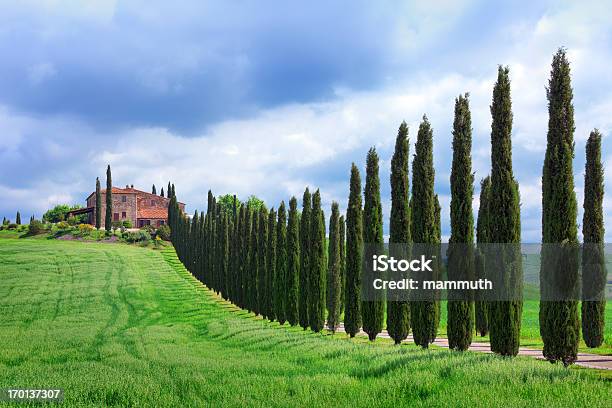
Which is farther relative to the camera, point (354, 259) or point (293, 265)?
point (293, 265)

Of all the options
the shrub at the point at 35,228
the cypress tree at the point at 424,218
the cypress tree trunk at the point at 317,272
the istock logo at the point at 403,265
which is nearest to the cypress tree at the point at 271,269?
the cypress tree trunk at the point at 317,272

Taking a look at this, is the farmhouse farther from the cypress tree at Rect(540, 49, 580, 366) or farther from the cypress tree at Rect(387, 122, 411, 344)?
the cypress tree at Rect(540, 49, 580, 366)

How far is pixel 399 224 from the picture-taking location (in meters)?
22.1

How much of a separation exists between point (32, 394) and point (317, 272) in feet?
59.3

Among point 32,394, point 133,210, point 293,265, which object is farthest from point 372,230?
point 133,210

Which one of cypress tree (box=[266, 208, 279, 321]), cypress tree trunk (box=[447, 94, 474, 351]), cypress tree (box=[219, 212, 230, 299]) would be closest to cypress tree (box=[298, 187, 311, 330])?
cypress tree (box=[266, 208, 279, 321])

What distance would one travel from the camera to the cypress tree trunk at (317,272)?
93.4 ft

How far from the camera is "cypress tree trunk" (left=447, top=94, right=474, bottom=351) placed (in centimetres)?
1861

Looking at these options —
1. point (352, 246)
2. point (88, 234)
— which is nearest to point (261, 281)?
point (352, 246)

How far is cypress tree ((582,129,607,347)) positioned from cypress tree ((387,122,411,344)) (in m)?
7.28

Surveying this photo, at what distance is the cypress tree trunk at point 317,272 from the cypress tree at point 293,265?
2163 mm

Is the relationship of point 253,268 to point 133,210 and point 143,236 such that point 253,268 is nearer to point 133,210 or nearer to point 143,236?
point 143,236

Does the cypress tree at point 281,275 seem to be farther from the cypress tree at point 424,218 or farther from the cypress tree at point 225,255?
the cypress tree at point 225,255
